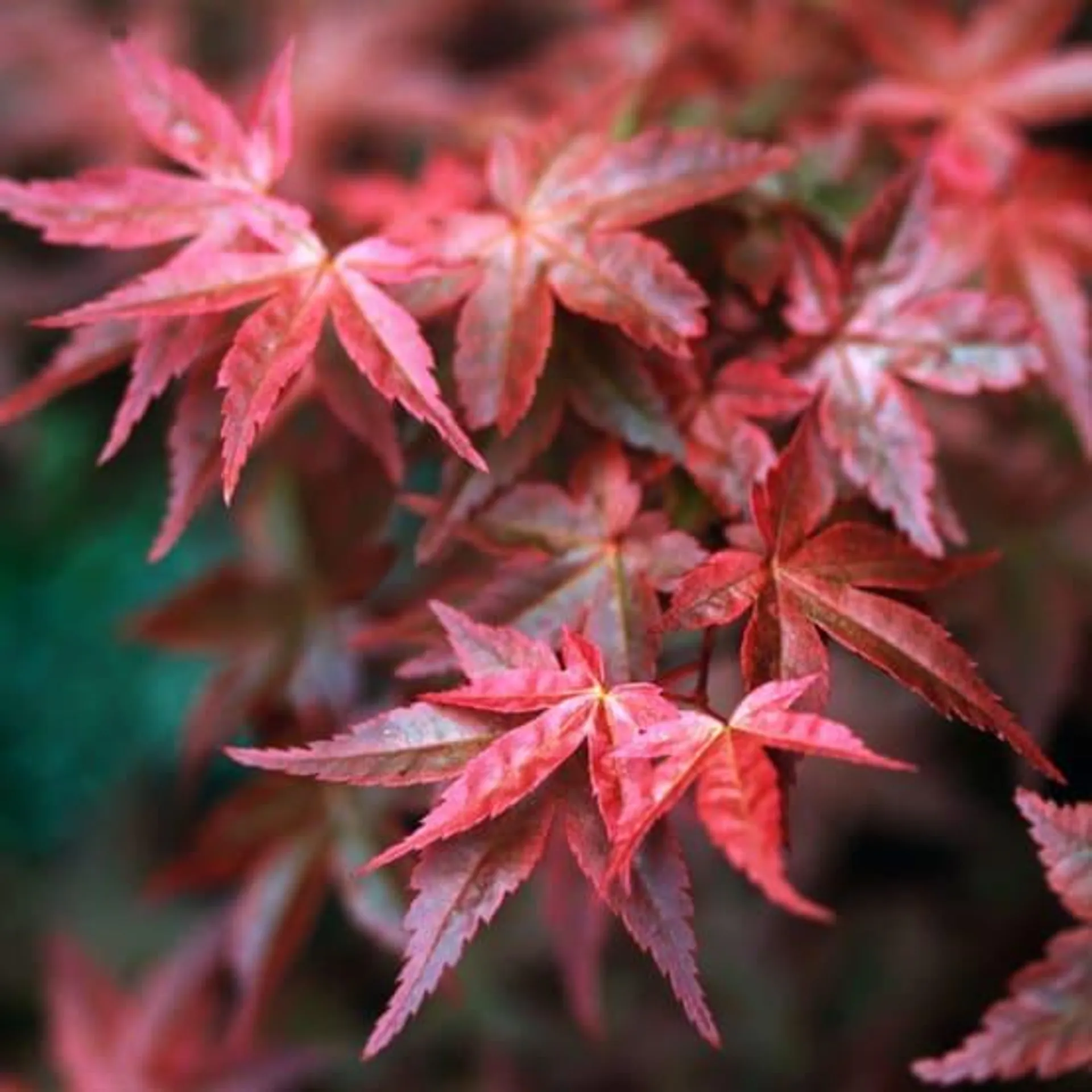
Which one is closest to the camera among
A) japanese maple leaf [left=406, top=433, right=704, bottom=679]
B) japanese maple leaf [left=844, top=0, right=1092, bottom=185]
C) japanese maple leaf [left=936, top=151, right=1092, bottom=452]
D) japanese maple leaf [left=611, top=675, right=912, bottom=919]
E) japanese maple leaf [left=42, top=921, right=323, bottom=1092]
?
japanese maple leaf [left=611, top=675, right=912, bottom=919]

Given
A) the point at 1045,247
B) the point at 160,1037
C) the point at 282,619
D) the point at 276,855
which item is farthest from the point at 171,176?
the point at 160,1037

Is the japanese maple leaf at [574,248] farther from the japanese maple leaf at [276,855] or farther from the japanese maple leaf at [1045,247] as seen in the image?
the japanese maple leaf at [276,855]

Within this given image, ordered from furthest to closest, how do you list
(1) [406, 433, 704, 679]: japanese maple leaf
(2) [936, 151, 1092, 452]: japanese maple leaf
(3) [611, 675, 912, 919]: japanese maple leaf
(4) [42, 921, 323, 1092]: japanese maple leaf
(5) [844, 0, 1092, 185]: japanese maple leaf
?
(4) [42, 921, 323, 1092]: japanese maple leaf
(5) [844, 0, 1092, 185]: japanese maple leaf
(2) [936, 151, 1092, 452]: japanese maple leaf
(1) [406, 433, 704, 679]: japanese maple leaf
(3) [611, 675, 912, 919]: japanese maple leaf

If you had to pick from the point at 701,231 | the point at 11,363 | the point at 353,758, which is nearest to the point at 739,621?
the point at 701,231

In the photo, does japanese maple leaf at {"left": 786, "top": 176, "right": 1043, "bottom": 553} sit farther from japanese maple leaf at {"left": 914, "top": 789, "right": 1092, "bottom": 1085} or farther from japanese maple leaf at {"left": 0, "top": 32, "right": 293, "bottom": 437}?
japanese maple leaf at {"left": 0, "top": 32, "right": 293, "bottom": 437}

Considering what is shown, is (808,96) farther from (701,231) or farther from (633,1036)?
(633,1036)

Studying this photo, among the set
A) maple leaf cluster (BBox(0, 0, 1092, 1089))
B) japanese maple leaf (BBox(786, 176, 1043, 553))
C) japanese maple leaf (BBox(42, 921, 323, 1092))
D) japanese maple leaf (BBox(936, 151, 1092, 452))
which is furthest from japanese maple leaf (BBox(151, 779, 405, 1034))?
japanese maple leaf (BBox(936, 151, 1092, 452))
